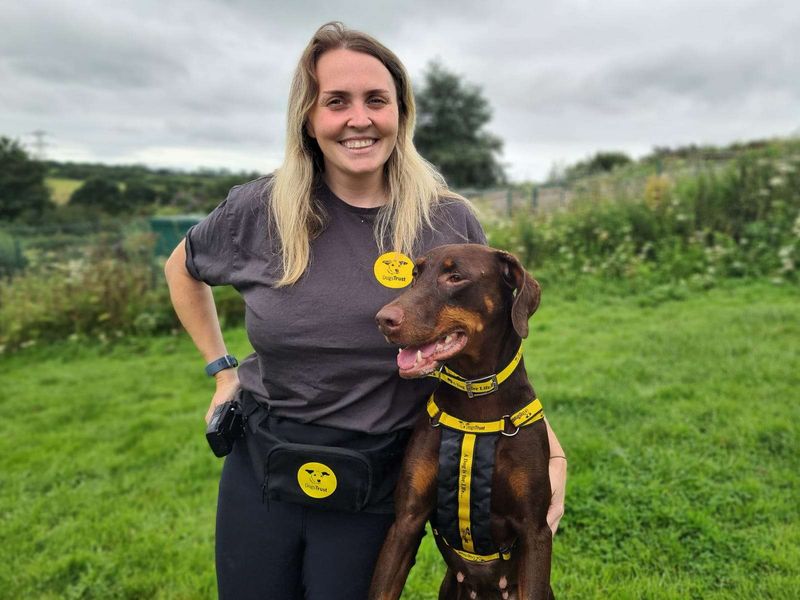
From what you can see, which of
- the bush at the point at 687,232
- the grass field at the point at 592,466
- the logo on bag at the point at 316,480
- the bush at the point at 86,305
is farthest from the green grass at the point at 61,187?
the logo on bag at the point at 316,480

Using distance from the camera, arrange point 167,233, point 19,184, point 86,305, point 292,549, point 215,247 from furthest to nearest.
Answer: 1. point 19,184
2. point 167,233
3. point 86,305
4. point 215,247
5. point 292,549

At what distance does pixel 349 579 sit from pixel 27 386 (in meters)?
5.95

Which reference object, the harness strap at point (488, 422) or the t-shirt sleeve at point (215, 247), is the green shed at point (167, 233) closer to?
the t-shirt sleeve at point (215, 247)

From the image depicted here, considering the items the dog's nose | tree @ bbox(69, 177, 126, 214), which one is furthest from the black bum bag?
tree @ bbox(69, 177, 126, 214)

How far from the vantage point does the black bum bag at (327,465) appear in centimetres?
189

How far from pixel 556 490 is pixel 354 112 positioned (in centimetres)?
135

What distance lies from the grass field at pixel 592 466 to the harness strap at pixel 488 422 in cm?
135

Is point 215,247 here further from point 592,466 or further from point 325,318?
point 592,466

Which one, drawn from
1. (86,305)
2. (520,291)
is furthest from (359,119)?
(86,305)

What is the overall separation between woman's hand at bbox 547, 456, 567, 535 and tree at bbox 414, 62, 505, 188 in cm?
3512

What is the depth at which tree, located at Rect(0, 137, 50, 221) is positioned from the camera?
21328mm

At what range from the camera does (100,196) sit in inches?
682

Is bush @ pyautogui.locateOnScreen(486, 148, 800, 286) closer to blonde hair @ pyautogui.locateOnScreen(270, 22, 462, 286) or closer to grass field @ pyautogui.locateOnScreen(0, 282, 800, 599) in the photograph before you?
grass field @ pyautogui.locateOnScreen(0, 282, 800, 599)

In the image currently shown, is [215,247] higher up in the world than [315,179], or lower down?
lower down
